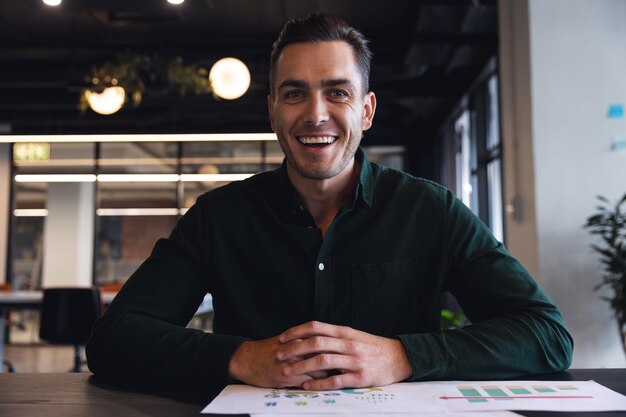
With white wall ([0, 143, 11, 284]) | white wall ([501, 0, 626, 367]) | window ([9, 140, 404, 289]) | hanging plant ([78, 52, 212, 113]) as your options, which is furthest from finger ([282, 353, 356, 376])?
white wall ([0, 143, 11, 284])

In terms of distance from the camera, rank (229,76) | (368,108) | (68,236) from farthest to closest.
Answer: (68,236) → (229,76) → (368,108)

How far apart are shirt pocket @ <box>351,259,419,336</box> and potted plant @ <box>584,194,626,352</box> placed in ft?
9.54

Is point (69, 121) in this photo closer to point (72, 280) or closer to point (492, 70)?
point (72, 280)

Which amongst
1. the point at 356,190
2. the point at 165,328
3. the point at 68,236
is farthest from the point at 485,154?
the point at 68,236

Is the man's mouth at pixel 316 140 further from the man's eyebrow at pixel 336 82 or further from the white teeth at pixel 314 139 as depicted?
the man's eyebrow at pixel 336 82

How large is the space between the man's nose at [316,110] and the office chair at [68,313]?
394 cm

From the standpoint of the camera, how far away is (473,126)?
730 centimetres

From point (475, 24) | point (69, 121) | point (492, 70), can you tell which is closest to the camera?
point (475, 24)

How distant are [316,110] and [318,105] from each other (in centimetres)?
1

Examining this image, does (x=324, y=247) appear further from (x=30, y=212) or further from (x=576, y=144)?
(x=30, y=212)

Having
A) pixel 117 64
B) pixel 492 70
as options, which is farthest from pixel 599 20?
pixel 117 64

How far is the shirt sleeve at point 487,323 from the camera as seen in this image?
1.07m

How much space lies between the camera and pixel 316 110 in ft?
4.53

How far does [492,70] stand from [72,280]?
7.29 metres
